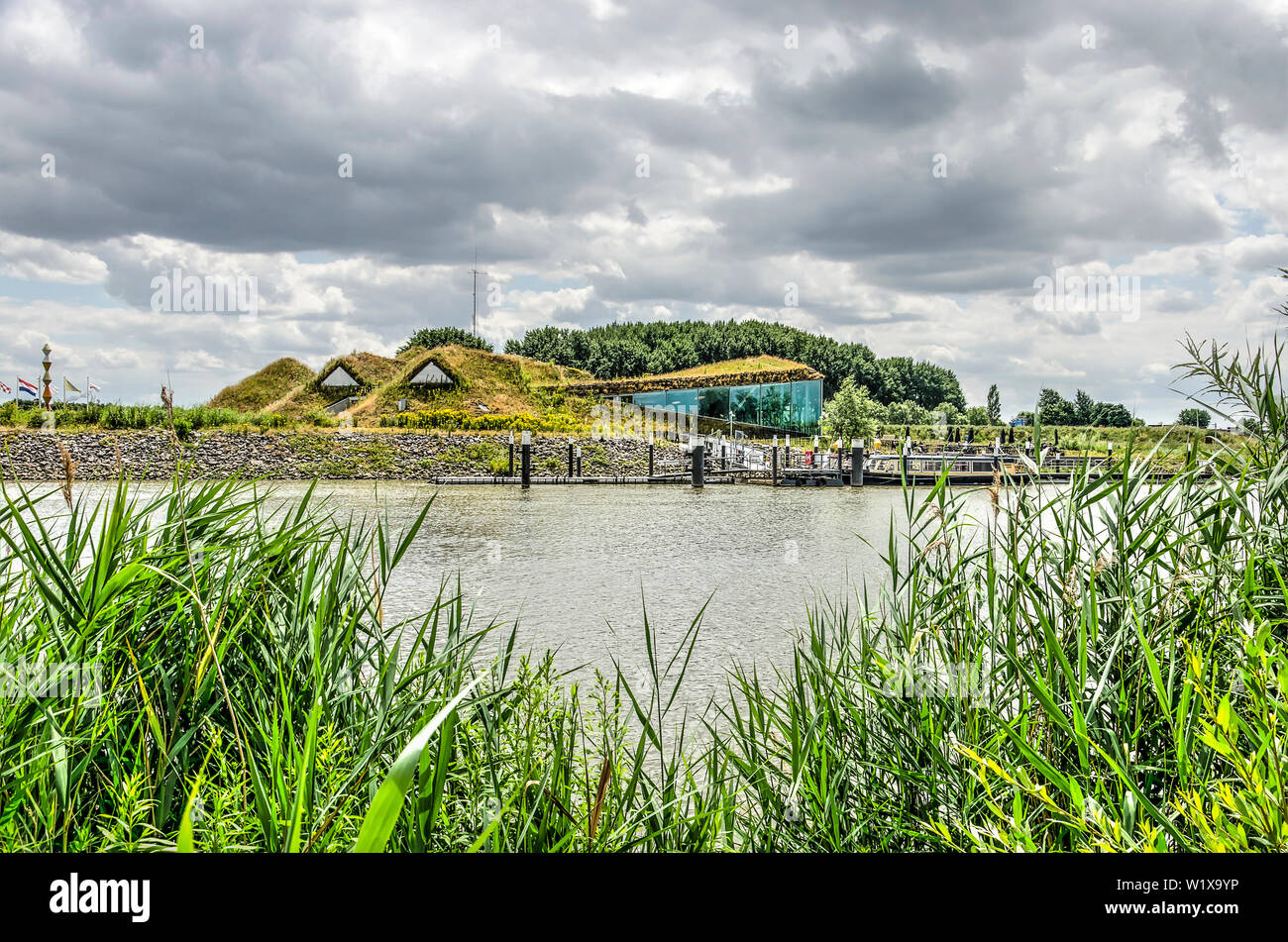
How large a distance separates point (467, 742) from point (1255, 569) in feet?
7.34

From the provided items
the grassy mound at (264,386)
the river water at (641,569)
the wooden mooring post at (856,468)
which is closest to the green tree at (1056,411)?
the wooden mooring post at (856,468)

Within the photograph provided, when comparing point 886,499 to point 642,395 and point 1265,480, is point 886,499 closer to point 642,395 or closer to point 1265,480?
point 1265,480

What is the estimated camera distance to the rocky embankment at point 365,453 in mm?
30938

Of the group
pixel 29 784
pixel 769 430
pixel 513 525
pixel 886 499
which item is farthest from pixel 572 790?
pixel 769 430

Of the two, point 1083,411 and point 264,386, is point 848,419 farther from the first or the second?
point 264,386

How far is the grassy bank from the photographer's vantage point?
1.87 metres

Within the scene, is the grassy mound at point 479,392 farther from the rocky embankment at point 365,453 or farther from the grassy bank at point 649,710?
the grassy bank at point 649,710

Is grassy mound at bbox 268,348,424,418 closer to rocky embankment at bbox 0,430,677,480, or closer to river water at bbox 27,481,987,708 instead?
rocky embankment at bbox 0,430,677,480

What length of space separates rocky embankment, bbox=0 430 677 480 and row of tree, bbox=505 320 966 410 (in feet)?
129

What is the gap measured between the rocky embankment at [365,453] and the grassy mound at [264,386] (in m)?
17.0

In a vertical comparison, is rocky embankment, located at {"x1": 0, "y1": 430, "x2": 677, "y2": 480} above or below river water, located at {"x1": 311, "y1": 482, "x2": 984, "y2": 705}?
above

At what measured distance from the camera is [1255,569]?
241 centimetres

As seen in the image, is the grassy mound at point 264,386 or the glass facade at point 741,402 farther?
the glass facade at point 741,402

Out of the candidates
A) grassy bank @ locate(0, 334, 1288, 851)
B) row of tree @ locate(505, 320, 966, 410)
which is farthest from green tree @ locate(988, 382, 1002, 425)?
grassy bank @ locate(0, 334, 1288, 851)
